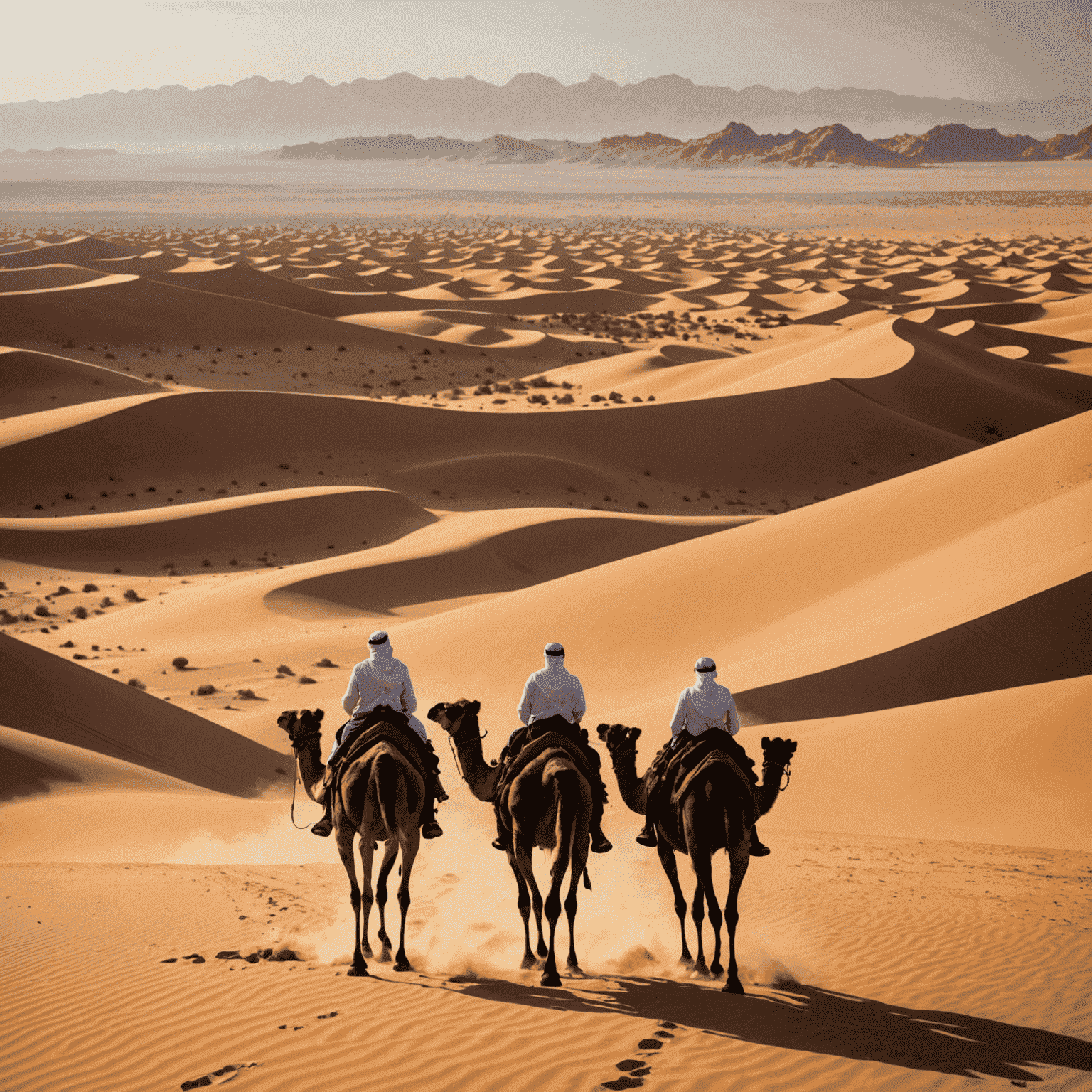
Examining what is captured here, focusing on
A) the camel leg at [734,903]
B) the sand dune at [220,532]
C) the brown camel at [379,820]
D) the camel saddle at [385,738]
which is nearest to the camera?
the camel leg at [734,903]

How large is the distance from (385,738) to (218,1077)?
219cm

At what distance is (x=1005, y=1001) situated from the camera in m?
6.60

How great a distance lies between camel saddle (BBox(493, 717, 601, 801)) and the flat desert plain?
1224 millimetres

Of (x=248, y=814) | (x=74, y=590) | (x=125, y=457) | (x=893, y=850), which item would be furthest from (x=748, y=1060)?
(x=125, y=457)

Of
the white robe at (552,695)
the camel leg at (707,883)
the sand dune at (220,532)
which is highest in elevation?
the white robe at (552,695)

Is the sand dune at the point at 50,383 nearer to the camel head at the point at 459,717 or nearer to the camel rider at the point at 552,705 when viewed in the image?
the camel head at the point at 459,717

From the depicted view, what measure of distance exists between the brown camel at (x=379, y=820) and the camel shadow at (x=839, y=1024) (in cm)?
75

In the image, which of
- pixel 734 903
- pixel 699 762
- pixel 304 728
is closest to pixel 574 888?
pixel 734 903

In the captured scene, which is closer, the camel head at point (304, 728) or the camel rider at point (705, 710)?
the camel rider at point (705, 710)

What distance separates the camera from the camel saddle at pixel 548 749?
279 inches

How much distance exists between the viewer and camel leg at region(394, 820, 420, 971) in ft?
23.1

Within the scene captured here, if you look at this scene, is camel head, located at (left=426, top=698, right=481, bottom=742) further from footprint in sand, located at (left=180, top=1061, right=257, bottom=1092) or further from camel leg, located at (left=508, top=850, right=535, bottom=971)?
footprint in sand, located at (left=180, top=1061, right=257, bottom=1092)

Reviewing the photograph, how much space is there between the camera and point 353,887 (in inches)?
276

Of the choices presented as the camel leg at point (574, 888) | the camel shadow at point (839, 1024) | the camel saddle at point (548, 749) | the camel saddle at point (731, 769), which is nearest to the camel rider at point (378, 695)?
the camel saddle at point (548, 749)
